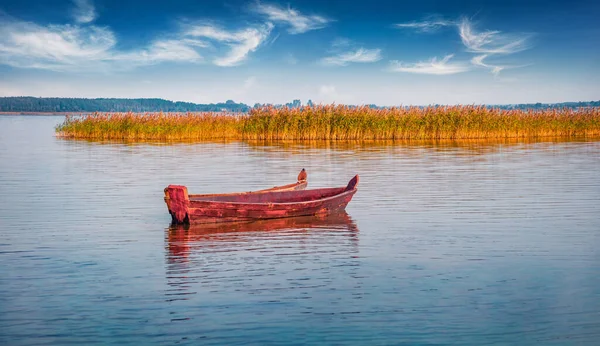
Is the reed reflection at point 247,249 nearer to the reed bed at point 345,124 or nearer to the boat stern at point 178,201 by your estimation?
the boat stern at point 178,201

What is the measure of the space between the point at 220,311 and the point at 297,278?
6.52ft

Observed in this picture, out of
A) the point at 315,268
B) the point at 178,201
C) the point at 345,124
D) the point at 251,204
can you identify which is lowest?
the point at 315,268

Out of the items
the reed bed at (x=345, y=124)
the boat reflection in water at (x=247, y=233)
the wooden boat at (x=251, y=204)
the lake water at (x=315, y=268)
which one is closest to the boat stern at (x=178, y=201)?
the wooden boat at (x=251, y=204)

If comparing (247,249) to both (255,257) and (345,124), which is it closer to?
(255,257)

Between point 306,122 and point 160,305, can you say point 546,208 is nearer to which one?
point 160,305

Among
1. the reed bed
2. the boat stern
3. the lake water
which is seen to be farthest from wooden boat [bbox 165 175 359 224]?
the reed bed

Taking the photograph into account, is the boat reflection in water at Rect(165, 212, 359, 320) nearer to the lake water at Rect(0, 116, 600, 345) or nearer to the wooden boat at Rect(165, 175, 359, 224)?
the lake water at Rect(0, 116, 600, 345)

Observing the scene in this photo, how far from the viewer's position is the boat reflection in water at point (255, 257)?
10702 mm

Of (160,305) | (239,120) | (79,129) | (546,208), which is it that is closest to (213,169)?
(546,208)

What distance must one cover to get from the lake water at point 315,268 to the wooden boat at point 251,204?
0.43 metres

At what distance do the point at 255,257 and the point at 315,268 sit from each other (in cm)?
137

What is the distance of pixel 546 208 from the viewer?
18500 mm

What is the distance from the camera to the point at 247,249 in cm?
1355

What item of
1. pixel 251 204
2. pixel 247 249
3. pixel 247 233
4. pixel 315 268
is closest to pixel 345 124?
pixel 251 204
